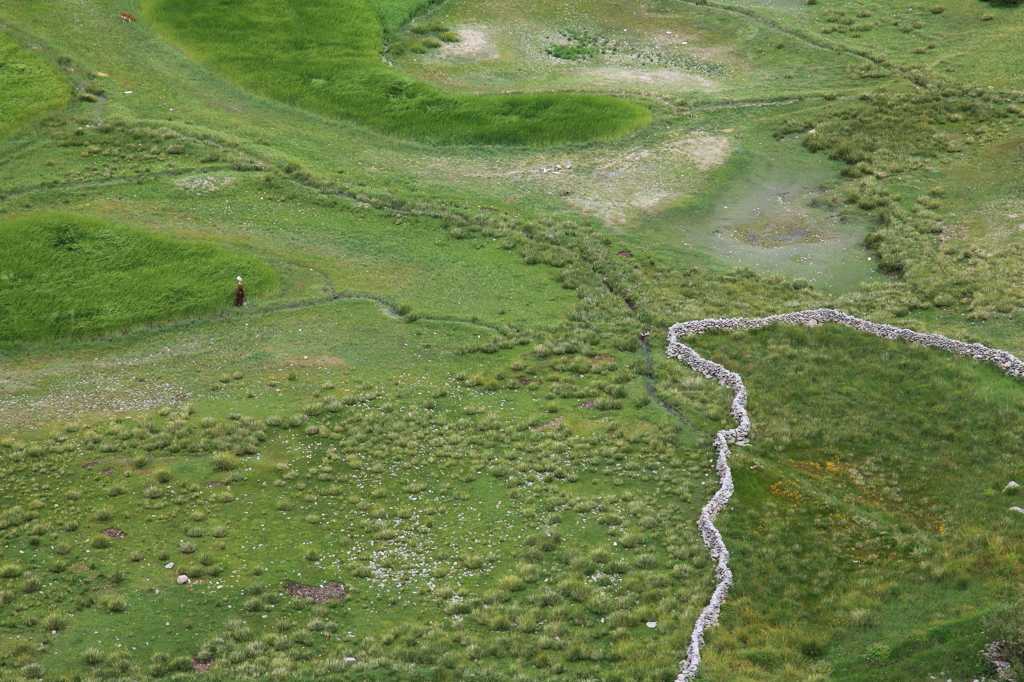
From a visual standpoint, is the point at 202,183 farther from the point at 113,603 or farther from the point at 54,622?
the point at 54,622

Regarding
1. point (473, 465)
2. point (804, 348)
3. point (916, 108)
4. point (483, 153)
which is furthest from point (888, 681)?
point (916, 108)

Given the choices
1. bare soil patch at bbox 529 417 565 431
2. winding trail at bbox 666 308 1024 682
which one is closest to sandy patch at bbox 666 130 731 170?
winding trail at bbox 666 308 1024 682

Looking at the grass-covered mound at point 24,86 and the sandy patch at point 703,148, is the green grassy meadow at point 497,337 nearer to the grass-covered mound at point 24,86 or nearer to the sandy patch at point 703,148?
the grass-covered mound at point 24,86

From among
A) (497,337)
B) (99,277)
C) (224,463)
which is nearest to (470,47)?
(497,337)

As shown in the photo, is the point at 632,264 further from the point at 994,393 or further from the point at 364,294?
the point at 994,393

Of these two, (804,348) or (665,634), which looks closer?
→ (665,634)
